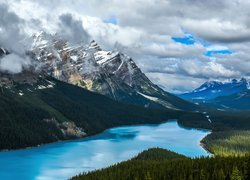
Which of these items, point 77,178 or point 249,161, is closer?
point 249,161

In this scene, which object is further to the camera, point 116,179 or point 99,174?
point 99,174

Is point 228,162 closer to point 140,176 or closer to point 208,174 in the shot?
point 208,174

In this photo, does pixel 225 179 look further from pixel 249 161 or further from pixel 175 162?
pixel 175 162

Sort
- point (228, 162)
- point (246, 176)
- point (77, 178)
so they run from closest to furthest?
point (246, 176), point (228, 162), point (77, 178)

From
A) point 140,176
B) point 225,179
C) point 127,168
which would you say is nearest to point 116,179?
point 140,176

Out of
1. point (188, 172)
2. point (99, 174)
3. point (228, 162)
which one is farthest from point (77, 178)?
point (228, 162)

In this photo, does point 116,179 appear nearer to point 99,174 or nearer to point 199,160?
point 99,174

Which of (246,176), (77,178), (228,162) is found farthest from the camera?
(77,178)
